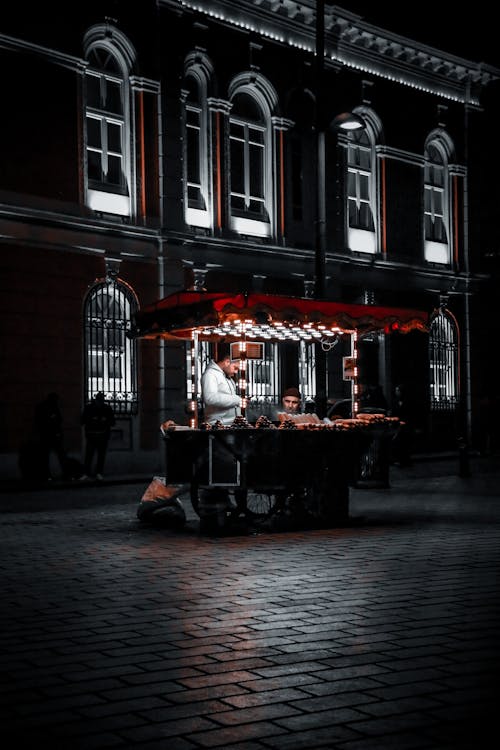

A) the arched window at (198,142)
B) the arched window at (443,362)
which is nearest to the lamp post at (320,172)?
the arched window at (198,142)

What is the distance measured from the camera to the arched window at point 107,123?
2341 cm

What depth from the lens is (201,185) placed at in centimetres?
2561

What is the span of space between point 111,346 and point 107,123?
4752 millimetres

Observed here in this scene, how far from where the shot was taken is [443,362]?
106 feet

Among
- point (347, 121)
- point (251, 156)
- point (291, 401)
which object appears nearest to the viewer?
point (291, 401)

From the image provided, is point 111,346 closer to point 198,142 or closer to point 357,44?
point 198,142

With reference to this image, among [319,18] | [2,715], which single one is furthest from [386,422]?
[2,715]

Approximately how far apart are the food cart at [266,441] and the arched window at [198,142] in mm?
12026

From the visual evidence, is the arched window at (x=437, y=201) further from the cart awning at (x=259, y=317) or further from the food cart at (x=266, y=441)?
the food cart at (x=266, y=441)

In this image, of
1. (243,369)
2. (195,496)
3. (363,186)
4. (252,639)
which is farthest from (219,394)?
(363,186)

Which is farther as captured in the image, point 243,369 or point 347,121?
point 347,121

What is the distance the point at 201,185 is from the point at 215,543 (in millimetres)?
15799

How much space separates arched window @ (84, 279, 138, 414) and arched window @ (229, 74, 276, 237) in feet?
12.9

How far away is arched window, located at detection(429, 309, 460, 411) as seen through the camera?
31.9 meters
